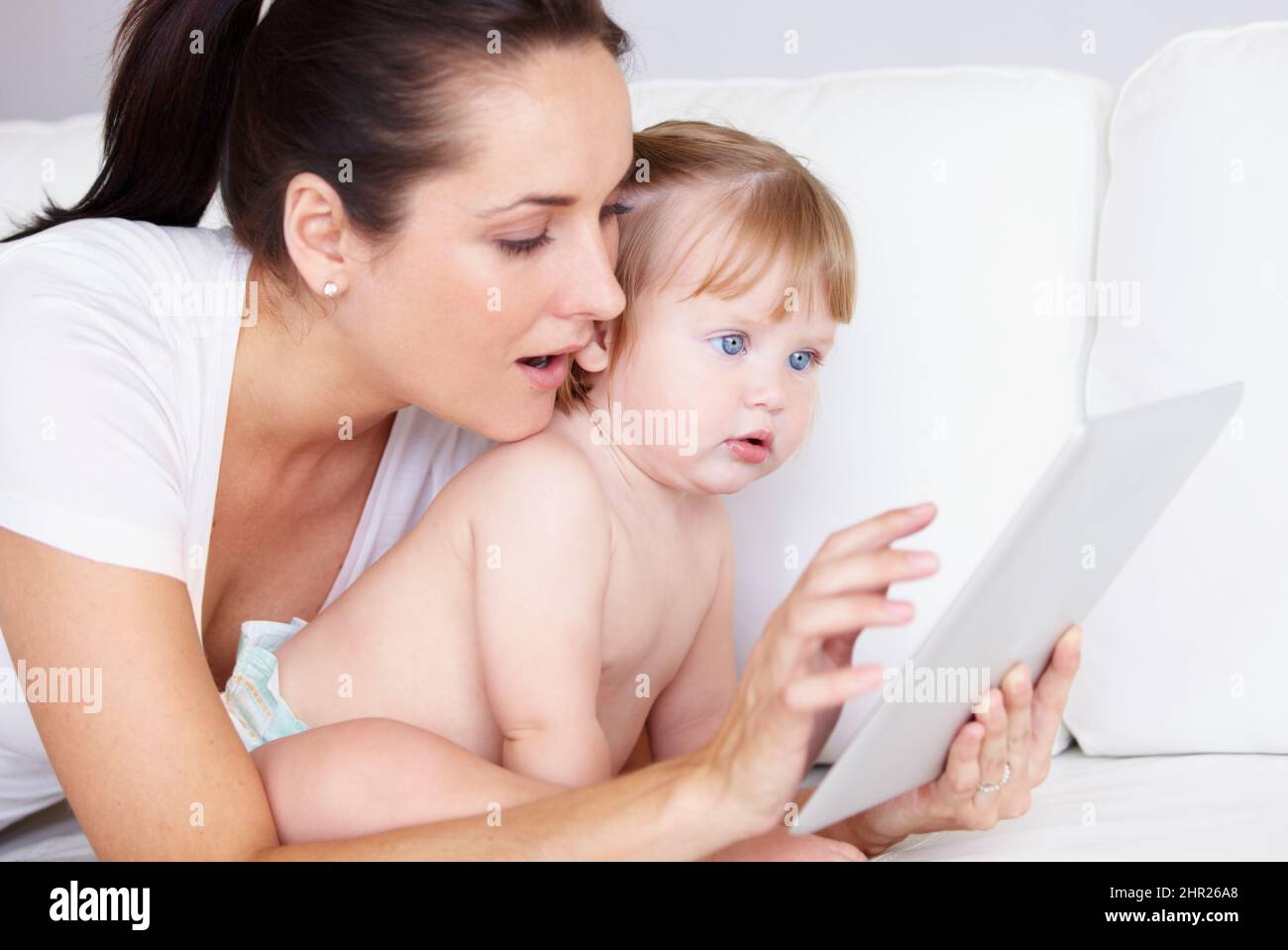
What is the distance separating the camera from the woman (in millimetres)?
865

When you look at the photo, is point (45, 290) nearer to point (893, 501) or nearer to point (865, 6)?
point (893, 501)

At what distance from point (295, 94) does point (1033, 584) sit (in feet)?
2.35

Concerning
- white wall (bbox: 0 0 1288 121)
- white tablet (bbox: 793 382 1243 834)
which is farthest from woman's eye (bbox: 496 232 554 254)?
white wall (bbox: 0 0 1288 121)

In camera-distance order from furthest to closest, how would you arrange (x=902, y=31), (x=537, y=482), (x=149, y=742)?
1. (x=902, y=31)
2. (x=537, y=482)
3. (x=149, y=742)

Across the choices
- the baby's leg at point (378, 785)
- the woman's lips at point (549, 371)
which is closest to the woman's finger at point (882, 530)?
the baby's leg at point (378, 785)

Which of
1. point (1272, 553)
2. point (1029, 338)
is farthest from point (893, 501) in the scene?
point (1272, 553)

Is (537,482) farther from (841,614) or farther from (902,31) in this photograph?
(902,31)

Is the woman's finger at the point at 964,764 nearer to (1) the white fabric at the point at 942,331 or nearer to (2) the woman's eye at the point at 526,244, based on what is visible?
(1) the white fabric at the point at 942,331

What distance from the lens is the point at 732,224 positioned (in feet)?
3.92

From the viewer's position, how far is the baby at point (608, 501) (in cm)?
112

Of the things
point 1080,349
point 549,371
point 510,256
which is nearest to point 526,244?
point 510,256

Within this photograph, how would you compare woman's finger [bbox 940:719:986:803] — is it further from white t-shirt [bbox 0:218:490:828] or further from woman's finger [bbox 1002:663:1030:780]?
white t-shirt [bbox 0:218:490:828]

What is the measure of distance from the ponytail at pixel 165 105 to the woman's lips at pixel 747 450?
58cm

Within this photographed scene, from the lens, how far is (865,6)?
1948mm
